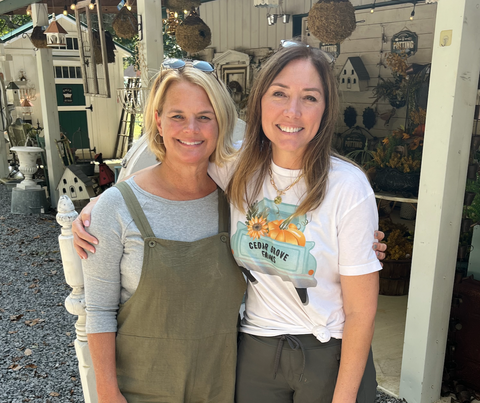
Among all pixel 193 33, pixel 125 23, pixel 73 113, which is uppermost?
pixel 125 23

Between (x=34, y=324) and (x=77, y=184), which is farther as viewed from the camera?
(x=77, y=184)

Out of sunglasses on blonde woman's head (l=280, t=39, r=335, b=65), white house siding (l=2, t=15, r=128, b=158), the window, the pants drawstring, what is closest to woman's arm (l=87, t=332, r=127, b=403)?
the pants drawstring

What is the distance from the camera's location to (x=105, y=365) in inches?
64.0

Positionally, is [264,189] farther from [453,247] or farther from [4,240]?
[4,240]

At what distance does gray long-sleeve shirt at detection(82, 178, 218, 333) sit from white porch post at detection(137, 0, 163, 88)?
7.23ft

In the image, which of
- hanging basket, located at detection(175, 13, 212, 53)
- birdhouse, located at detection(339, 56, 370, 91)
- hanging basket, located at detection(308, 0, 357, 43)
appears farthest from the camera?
birdhouse, located at detection(339, 56, 370, 91)

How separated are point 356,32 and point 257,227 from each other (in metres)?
6.12

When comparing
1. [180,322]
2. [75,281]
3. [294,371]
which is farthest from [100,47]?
[294,371]

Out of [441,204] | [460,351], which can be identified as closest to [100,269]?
[441,204]

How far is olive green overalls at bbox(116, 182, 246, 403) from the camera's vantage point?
1590 millimetres

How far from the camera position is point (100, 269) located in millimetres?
1586

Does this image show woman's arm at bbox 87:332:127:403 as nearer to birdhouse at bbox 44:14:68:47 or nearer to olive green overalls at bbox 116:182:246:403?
olive green overalls at bbox 116:182:246:403

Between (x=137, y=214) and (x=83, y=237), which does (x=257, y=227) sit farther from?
(x=83, y=237)

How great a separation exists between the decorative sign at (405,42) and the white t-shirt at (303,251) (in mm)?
5445
